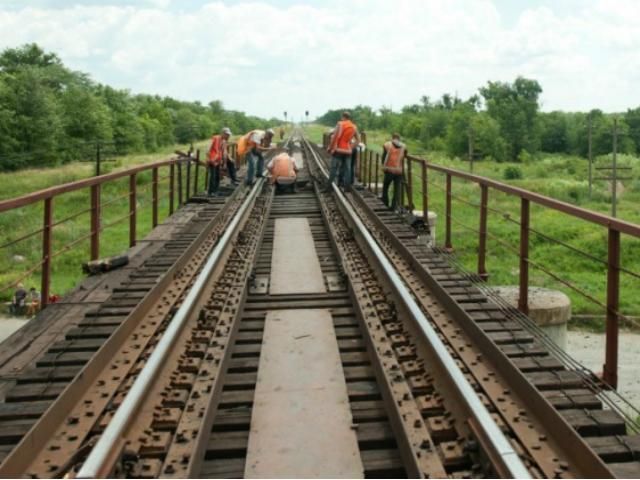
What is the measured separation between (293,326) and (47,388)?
8.23 ft

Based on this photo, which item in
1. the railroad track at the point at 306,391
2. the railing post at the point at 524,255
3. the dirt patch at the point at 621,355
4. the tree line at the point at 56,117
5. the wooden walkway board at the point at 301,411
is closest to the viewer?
the railroad track at the point at 306,391

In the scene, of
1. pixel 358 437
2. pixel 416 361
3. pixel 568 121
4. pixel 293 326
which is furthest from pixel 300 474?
pixel 568 121

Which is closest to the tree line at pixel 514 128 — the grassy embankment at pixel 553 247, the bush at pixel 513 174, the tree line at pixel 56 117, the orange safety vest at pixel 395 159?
the bush at pixel 513 174

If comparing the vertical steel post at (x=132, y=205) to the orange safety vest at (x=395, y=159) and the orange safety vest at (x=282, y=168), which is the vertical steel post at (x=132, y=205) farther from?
the orange safety vest at (x=282, y=168)

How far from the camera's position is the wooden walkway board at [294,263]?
7891 mm

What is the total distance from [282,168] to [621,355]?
1063 cm

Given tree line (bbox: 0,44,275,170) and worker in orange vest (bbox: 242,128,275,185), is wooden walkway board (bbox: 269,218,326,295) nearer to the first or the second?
worker in orange vest (bbox: 242,128,275,185)

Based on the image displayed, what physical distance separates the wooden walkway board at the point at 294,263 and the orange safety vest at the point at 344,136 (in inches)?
134

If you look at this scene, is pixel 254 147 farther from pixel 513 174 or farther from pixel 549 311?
pixel 513 174

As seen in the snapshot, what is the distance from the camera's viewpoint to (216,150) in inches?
655

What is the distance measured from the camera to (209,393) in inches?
174

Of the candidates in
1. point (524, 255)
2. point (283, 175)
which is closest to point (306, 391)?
point (524, 255)

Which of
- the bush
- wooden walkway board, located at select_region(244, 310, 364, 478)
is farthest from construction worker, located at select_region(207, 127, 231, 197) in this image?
the bush

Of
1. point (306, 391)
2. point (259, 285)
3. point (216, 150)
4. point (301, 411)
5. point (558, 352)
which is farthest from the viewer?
point (216, 150)
